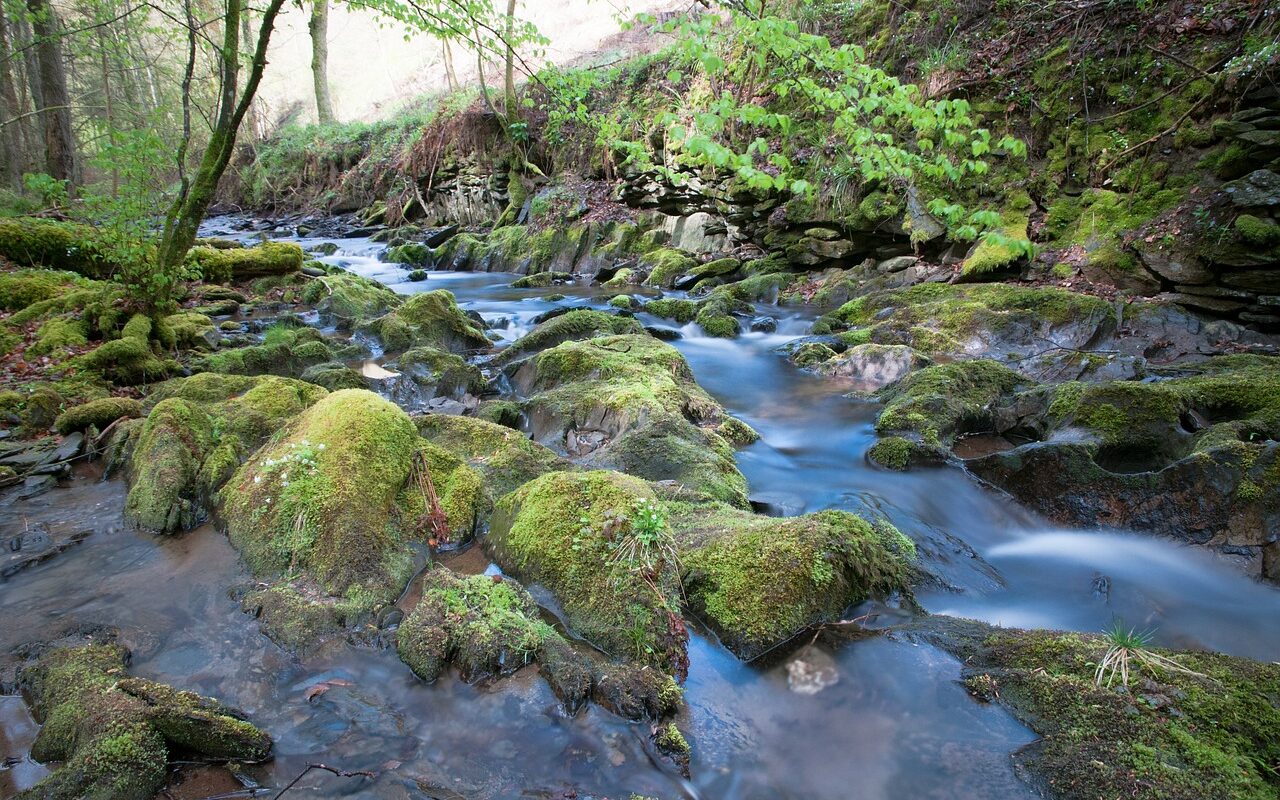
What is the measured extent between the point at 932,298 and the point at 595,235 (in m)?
10.1

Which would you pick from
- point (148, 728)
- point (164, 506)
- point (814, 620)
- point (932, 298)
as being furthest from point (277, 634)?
point (932, 298)

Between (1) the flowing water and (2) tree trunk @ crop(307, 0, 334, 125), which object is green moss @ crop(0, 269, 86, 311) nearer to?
(1) the flowing water

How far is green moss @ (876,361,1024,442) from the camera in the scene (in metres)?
6.42

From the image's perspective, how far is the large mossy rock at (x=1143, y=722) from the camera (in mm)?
2252

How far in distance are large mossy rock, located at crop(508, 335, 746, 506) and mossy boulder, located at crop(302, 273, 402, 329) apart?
4.73 meters

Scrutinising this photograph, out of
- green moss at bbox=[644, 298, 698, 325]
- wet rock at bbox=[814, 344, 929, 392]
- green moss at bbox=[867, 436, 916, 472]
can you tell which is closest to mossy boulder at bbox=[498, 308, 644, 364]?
green moss at bbox=[644, 298, 698, 325]

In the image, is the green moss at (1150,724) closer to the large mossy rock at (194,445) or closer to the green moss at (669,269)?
the large mossy rock at (194,445)

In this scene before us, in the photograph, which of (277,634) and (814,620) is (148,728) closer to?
(277,634)

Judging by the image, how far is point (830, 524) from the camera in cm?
364

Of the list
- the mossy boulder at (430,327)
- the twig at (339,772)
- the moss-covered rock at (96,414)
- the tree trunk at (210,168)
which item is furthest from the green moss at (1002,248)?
the moss-covered rock at (96,414)

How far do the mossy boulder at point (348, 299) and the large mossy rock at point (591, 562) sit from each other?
7764 millimetres

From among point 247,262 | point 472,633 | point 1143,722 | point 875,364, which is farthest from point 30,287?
point 1143,722

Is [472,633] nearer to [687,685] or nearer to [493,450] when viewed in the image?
[687,685]

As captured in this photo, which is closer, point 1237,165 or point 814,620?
point 814,620
